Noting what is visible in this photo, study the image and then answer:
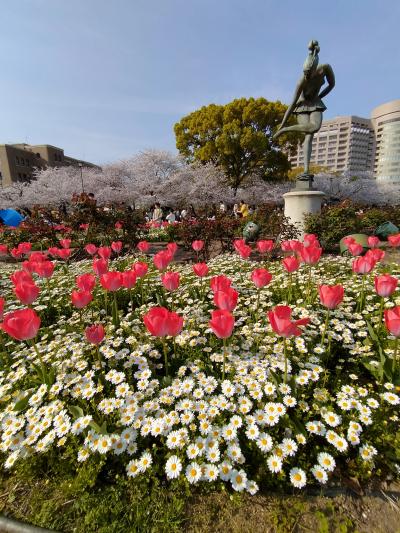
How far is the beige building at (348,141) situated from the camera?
122875 mm

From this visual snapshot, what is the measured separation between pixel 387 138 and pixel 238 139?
123873 mm

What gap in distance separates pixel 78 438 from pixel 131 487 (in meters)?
0.48

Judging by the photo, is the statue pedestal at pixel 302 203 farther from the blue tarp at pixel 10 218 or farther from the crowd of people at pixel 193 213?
the blue tarp at pixel 10 218

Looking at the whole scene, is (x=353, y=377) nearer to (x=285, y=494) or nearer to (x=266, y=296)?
(x=285, y=494)

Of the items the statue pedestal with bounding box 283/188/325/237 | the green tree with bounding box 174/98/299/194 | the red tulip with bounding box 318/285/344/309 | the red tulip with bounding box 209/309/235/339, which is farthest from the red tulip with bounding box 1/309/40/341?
the green tree with bounding box 174/98/299/194

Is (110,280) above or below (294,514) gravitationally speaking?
above

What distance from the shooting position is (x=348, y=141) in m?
124

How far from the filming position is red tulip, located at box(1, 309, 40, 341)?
164 cm

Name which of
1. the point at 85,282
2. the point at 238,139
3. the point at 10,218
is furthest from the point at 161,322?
the point at 238,139

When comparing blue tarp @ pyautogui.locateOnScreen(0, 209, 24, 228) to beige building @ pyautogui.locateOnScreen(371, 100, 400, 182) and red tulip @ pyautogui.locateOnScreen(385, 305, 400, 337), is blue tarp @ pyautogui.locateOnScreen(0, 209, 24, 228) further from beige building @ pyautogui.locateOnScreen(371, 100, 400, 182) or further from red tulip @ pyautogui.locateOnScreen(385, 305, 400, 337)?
beige building @ pyautogui.locateOnScreen(371, 100, 400, 182)

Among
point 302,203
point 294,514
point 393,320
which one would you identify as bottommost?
point 294,514

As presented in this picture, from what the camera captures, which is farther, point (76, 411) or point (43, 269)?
point (43, 269)

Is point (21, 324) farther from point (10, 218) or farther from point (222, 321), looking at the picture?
point (10, 218)

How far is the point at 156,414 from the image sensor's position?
5.71ft
